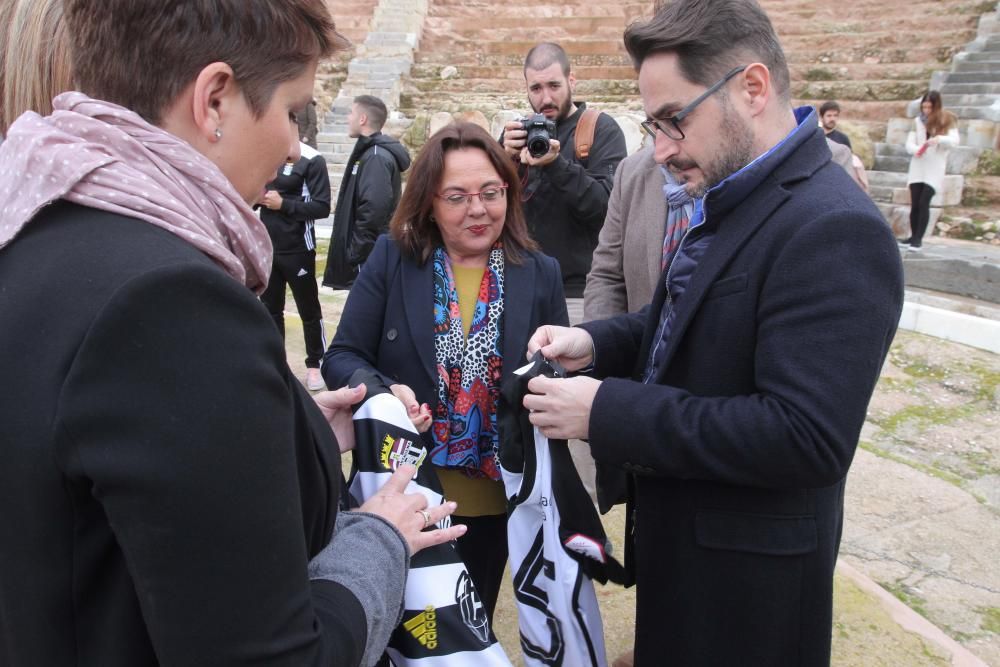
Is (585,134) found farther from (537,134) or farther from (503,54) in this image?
(503,54)

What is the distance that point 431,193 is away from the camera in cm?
227

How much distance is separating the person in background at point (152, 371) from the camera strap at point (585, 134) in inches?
105

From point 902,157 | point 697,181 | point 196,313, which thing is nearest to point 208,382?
point 196,313

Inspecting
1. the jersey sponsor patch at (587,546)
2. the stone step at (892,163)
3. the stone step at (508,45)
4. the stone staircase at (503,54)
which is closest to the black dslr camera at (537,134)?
the jersey sponsor patch at (587,546)

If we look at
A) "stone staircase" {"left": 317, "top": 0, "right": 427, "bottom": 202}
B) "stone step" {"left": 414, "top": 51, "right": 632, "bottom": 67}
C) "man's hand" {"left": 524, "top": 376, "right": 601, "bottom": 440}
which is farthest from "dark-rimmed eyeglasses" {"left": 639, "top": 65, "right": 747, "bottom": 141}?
"stone step" {"left": 414, "top": 51, "right": 632, "bottom": 67}

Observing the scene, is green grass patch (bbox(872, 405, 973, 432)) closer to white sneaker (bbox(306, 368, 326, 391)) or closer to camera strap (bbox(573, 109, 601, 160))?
camera strap (bbox(573, 109, 601, 160))

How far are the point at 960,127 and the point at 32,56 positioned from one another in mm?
12636

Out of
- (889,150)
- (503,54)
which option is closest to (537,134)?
(889,150)

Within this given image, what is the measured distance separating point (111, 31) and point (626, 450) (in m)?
1.08

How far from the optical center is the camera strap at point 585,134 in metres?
3.54

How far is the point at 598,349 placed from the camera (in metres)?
1.96

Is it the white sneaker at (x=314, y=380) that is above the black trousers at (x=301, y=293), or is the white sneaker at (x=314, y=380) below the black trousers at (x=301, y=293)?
below

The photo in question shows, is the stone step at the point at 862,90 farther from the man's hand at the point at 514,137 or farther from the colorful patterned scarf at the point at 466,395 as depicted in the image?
the colorful patterned scarf at the point at 466,395

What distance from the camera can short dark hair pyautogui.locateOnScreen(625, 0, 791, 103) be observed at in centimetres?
146
